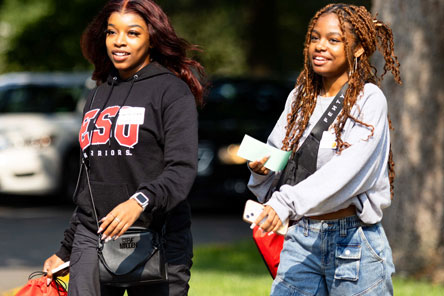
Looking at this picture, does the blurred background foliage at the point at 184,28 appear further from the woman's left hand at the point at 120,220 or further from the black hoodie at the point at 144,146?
the woman's left hand at the point at 120,220

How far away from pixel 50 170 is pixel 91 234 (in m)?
9.04

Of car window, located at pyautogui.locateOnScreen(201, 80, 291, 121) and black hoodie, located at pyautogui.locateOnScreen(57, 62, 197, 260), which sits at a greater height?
car window, located at pyautogui.locateOnScreen(201, 80, 291, 121)

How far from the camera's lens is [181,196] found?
11.4 feet

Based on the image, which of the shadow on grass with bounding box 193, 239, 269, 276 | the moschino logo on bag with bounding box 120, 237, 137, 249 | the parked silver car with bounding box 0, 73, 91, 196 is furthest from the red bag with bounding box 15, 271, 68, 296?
the parked silver car with bounding box 0, 73, 91, 196

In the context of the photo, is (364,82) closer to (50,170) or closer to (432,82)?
(432,82)

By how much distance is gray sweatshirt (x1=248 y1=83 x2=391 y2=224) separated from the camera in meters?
3.38

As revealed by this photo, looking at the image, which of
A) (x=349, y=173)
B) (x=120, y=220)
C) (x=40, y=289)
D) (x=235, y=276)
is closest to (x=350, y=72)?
(x=349, y=173)

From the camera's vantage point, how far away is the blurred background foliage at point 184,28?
740 inches

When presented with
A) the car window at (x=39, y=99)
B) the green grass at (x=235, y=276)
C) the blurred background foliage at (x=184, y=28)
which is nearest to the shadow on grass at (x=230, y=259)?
the green grass at (x=235, y=276)

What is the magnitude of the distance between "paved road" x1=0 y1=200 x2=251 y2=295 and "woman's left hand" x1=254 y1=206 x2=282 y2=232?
4512 mm

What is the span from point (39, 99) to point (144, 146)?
32.2 feet

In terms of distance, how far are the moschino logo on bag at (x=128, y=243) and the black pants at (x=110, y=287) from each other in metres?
0.24

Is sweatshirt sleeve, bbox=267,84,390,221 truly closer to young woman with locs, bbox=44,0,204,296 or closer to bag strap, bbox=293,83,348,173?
bag strap, bbox=293,83,348,173

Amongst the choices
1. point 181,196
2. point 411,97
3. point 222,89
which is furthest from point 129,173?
point 222,89
